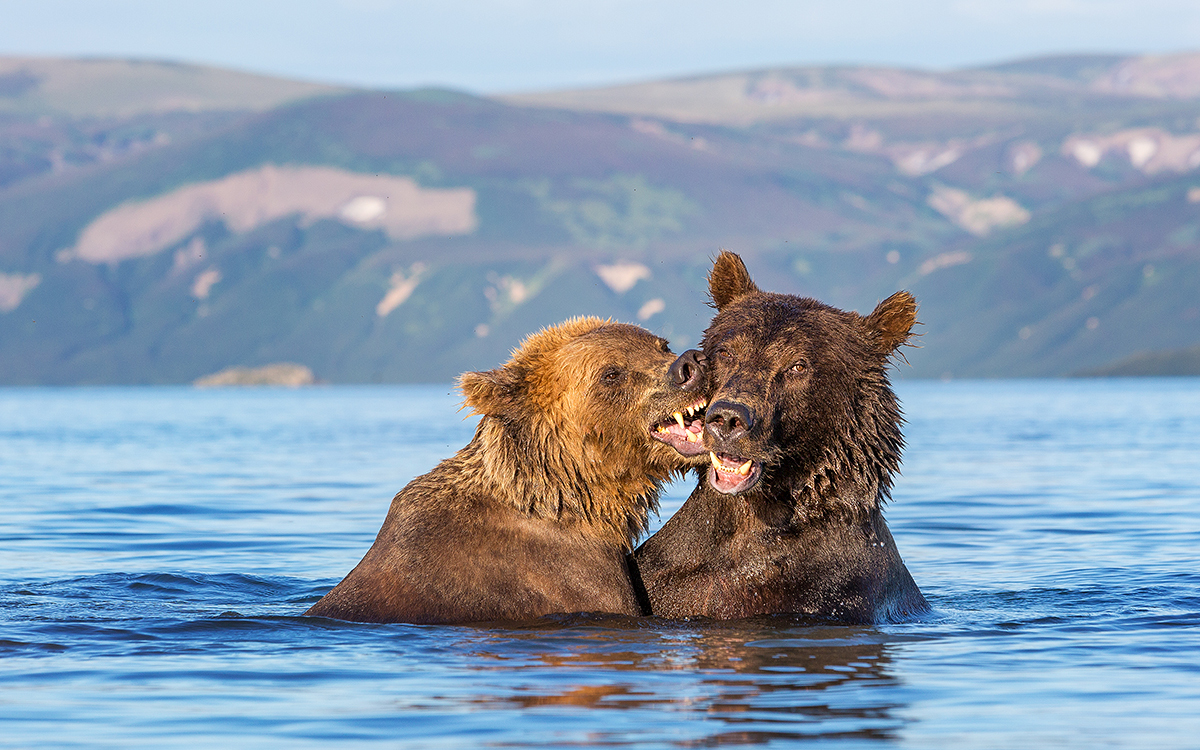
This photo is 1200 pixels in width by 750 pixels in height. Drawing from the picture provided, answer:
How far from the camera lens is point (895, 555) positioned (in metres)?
11.6

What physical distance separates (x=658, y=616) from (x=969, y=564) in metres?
7.56

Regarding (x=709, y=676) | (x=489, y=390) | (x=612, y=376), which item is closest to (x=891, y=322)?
(x=612, y=376)

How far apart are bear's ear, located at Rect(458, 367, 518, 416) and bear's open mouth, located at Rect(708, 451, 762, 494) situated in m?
1.65

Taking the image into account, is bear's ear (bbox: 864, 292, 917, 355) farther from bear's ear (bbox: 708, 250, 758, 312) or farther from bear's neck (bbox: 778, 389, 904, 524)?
bear's ear (bbox: 708, 250, 758, 312)

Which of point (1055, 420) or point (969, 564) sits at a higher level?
point (1055, 420)

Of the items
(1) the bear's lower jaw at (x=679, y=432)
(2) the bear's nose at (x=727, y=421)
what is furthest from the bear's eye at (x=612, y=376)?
(2) the bear's nose at (x=727, y=421)

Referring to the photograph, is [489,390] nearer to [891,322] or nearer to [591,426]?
[591,426]

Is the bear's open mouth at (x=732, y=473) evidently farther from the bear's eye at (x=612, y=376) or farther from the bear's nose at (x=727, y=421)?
the bear's eye at (x=612, y=376)

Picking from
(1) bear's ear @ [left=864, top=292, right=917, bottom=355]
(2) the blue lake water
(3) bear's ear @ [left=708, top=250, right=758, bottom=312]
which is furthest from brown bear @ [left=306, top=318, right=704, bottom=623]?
(1) bear's ear @ [left=864, top=292, right=917, bottom=355]

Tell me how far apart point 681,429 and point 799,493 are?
3.24 ft

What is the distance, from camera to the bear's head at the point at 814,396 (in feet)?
35.3

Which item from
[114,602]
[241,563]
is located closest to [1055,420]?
[241,563]

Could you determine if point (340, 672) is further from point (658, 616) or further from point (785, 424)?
point (785, 424)

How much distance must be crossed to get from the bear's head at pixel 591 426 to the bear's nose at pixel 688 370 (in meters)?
0.03
